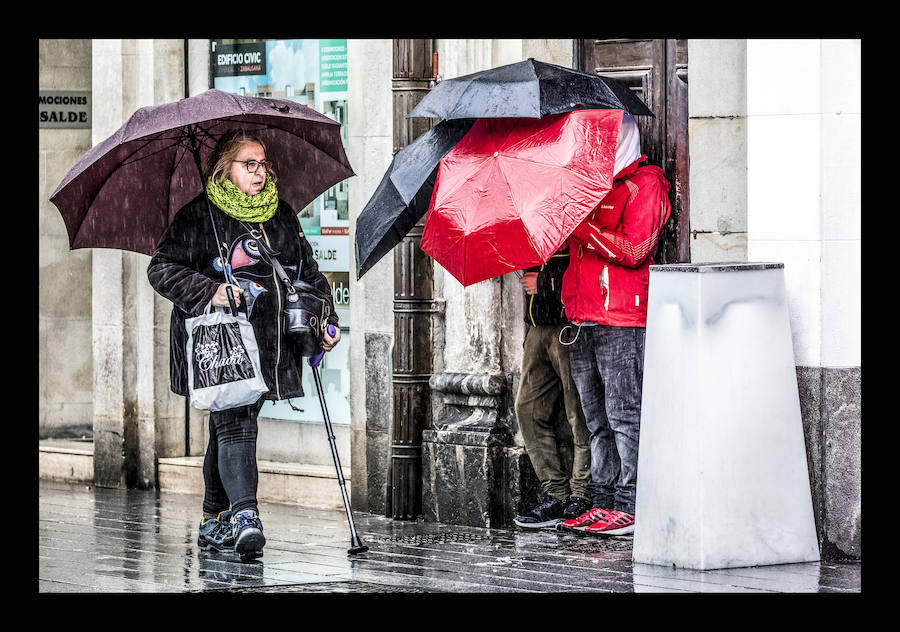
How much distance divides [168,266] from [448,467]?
6.57ft

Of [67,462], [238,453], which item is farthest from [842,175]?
[67,462]

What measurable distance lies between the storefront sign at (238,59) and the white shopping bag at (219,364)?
3.12m

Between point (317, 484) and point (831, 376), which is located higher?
point (831, 376)

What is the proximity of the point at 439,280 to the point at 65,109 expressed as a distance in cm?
382

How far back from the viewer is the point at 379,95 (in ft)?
32.6

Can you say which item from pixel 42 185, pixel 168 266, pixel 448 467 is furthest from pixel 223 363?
pixel 42 185

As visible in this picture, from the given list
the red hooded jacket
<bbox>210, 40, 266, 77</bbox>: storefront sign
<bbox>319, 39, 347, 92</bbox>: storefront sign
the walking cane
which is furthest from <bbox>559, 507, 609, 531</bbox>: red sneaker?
<bbox>210, 40, 266, 77</bbox>: storefront sign

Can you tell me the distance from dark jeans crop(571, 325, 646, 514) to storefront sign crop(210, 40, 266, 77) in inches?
132

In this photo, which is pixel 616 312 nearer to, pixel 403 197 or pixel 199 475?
pixel 403 197

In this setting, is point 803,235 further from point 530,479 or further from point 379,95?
point 379,95

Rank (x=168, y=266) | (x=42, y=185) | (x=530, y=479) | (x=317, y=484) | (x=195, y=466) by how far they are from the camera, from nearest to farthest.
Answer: (x=168, y=266) → (x=530, y=479) → (x=317, y=484) → (x=195, y=466) → (x=42, y=185)

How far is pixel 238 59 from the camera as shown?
11.2 meters

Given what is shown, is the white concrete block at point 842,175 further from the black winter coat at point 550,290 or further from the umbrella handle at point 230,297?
the umbrella handle at point 230,297

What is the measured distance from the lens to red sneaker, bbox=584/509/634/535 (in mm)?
8703
